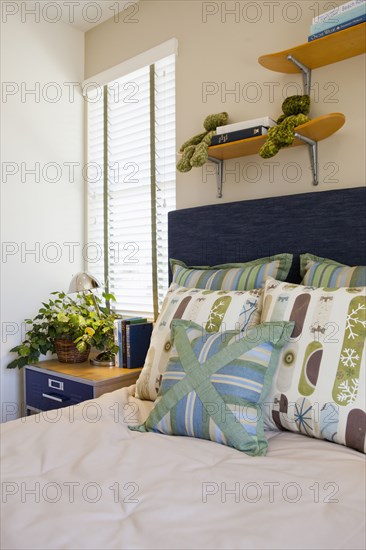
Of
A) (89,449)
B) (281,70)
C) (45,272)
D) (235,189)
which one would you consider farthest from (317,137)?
(45,272)

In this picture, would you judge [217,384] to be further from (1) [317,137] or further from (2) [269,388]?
(1) [317,137]

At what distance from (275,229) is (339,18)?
0.82 m

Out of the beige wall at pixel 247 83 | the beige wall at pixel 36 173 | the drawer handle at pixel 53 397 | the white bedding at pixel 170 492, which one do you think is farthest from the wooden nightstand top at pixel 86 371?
the beige wall at pixel 247 83

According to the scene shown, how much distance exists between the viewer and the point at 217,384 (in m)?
1.33

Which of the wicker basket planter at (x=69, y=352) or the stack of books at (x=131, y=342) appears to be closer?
the stack of books at (x=131, y=342)

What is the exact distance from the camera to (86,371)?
7.94 feet

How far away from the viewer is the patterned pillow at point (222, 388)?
128 cm

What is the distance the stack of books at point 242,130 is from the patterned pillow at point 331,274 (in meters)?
0.61

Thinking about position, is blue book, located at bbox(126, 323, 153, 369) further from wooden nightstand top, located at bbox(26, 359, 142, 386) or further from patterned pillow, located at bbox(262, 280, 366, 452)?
patterned pillow, located at bbox(262, 280, 366, 452)

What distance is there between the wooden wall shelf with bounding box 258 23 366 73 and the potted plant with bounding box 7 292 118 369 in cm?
151

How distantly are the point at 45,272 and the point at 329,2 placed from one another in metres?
2.09

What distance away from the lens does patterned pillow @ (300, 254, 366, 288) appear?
1.55 m

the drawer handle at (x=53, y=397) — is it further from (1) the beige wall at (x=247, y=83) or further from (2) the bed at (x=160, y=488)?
(1) the beige wall at (x=247, y=83)

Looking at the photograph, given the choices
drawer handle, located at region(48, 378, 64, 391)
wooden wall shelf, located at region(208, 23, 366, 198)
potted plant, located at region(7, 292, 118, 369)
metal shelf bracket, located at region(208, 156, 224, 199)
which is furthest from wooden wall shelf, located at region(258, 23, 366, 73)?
drawer handle, located at region(48, 378, 64, 391)
